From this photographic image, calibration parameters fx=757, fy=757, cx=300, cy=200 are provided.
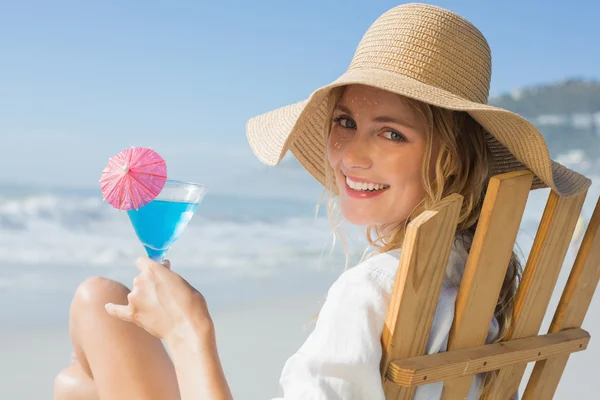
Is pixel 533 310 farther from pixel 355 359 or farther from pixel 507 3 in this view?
pixel 507 3

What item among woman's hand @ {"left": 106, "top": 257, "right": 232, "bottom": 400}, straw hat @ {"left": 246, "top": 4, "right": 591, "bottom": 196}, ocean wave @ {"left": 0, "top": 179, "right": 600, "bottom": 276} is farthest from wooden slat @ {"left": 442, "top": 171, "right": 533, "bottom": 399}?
ocean wave @ {"left": 0, "top": 179, "right": 600, "bottom": 276}

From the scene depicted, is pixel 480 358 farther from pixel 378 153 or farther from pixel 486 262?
pixel 378 153

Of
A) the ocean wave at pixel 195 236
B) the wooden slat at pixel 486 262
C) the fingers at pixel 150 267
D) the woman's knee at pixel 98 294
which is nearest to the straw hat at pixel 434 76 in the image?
the wooden slat at pixel 486 262

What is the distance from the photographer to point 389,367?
1.40m

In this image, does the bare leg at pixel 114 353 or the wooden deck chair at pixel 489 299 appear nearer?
the wooden deck chair at pixel 489 299

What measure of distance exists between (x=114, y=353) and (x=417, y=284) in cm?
99

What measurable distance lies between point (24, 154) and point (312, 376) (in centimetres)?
1691

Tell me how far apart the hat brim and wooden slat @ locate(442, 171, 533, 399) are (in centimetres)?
9

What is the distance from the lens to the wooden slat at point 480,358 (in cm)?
140

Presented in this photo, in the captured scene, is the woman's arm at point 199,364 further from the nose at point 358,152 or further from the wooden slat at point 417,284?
the nose at point 358,152

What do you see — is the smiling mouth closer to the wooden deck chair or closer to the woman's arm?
the wooden deck chair

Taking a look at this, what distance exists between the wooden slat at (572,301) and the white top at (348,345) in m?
0.63

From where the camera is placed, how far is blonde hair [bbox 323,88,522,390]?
1706mm

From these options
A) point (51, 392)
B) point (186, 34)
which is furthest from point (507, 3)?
point (51, 392)
